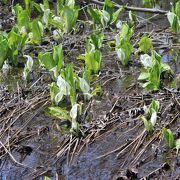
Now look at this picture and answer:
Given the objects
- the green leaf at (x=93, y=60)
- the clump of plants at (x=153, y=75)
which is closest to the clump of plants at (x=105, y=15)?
the green leaf at (x=93, y=60)

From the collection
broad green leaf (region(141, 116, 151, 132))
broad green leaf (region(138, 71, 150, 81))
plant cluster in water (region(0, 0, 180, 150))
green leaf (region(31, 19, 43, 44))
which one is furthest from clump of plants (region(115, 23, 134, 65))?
broad green leaf (region(141, 116, 151, 132))

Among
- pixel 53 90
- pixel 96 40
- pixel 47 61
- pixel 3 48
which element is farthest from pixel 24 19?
pixel 53 90

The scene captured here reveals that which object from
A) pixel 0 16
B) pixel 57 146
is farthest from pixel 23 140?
pixel 0 16

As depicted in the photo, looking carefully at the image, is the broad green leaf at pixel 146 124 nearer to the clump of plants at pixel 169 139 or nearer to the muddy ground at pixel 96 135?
the muddy ground at pixel 96 135

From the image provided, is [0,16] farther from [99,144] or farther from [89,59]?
[99,144]

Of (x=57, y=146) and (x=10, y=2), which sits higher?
(x=10, y=2)

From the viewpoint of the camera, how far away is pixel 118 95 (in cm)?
391

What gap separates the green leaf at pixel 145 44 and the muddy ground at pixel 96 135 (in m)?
0.22

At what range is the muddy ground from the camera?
3.02 meters

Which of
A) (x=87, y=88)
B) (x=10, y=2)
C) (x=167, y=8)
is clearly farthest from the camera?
(x=10, y=2)

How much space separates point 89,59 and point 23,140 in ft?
3.40

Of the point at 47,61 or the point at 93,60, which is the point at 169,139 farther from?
the point at 47,61

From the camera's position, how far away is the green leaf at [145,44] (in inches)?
178

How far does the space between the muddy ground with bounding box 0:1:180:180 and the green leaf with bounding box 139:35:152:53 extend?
0.71ft
